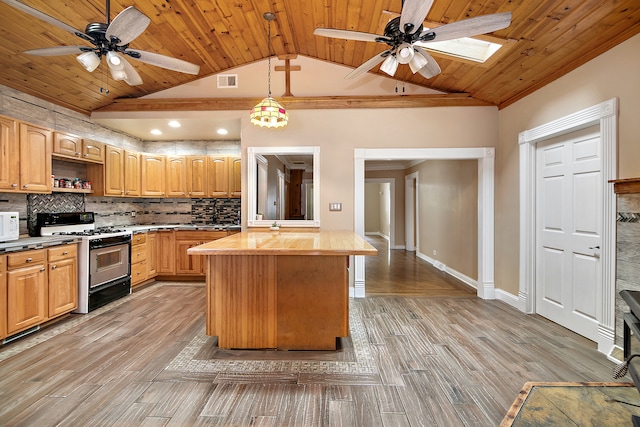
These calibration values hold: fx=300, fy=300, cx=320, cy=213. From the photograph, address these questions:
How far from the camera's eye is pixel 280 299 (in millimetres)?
2607

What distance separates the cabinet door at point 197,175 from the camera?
201 inches

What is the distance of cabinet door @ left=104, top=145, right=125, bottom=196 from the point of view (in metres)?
4.32

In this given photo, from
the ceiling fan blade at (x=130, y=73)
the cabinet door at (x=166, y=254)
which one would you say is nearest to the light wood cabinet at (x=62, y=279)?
the cabinet door at (x=166, y=254)

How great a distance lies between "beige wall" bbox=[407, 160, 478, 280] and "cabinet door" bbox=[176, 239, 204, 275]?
14.2ft

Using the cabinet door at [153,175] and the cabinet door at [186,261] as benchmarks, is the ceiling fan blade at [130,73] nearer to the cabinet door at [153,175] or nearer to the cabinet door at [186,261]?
the cabinet door at [153,175]

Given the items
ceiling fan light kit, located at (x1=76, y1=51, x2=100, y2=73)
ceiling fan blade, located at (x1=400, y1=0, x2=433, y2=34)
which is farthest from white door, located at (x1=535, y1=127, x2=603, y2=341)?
ceiling fan light kit, located at (x1=76, y1=51, x2=100, y2=73)

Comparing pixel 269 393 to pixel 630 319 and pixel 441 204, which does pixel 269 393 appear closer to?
pixel 630 319

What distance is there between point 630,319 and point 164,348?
3134mm

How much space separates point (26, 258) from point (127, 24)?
94.8 inches

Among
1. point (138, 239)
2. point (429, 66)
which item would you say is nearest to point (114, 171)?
point (138, 239)

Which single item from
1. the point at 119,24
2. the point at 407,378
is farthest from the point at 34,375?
the point at 407,378

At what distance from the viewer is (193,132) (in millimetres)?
4914

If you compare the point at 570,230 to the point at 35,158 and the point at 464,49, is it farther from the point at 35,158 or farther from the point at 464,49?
the point at 35,158

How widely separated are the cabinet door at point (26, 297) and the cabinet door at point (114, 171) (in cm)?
169
